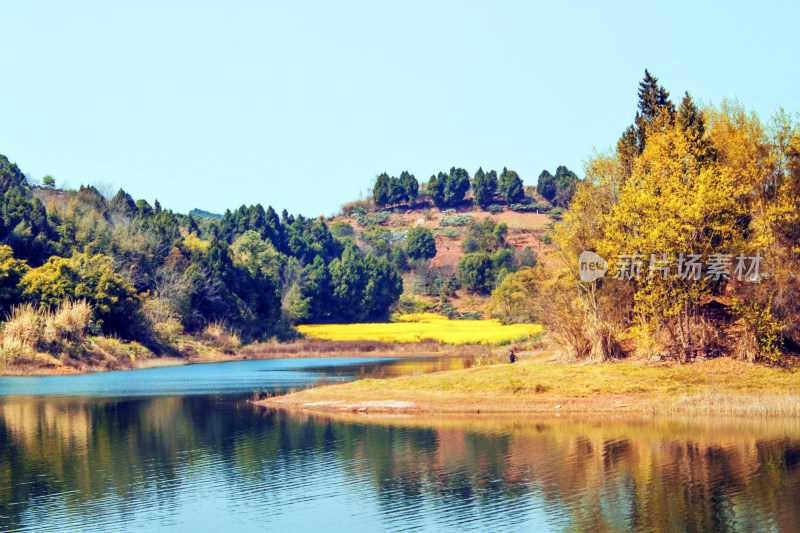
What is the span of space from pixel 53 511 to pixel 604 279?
3252 cm

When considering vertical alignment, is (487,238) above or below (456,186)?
below

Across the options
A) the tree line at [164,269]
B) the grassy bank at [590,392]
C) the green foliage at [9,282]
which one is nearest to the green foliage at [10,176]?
the tree line at [164,269]

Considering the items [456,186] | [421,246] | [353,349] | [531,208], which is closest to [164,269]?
[353,349]

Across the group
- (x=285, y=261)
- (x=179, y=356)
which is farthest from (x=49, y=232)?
(x=285, y=261)

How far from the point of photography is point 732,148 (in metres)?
42.7

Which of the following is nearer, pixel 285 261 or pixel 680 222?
pixel 680 222

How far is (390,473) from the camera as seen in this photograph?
22.9 metres

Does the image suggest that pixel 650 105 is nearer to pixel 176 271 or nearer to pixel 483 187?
pixel 176 271

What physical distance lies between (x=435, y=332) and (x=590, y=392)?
59.4 m

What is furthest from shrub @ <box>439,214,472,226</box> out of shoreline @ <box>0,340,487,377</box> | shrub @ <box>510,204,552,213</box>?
shoreline @ <box>0,340,487,377</box>

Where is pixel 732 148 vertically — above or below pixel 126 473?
above

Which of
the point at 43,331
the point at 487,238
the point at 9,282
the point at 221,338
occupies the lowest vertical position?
the point at 221,338

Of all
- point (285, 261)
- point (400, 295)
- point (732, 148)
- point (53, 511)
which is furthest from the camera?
point (400, 295)

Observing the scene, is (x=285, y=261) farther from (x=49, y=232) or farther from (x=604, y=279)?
(x=604, y=279)
